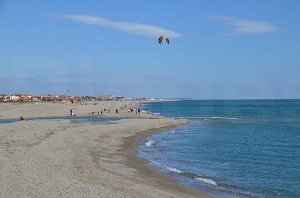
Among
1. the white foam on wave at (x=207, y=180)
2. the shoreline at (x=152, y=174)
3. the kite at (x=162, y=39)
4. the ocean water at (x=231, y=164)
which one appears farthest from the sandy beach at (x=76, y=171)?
the kite at (x=162, y=39)

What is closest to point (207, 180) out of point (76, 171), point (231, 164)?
point (231, 164)

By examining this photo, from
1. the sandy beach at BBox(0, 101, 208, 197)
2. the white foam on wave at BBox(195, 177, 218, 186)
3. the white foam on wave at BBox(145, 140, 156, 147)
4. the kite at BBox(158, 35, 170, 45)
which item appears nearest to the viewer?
the sandy beach at BBox(0, 101, 208, 197)

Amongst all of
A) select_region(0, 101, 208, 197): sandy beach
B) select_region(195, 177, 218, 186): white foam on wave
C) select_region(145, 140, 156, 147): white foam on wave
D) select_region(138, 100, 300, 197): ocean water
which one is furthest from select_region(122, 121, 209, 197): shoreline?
select_region(145, 140, 156, 147): white foam on wave

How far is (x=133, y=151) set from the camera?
92.9 ft

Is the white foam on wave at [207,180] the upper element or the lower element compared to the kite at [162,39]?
lower

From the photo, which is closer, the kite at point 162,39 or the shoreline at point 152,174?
the shoreline at point 152,174

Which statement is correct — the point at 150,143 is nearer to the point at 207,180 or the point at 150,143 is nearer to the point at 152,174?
the point at 152,174

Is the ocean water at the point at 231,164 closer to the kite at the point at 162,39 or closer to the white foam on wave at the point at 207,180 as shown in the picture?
the white foam on wave at the point at 207,180

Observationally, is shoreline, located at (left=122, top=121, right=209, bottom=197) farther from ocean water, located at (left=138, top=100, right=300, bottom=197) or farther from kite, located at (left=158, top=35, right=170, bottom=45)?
kite, located at (left=158, top=35, right=170, bottom=45)

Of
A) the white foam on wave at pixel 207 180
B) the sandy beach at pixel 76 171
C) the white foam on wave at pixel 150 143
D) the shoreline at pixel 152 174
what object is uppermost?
the sandy beach at pixel 76 171

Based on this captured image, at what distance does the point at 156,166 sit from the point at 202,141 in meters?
14.2

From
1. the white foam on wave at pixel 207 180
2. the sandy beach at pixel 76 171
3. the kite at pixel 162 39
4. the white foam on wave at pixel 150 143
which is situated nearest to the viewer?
the sandy beach at pixel 76 171

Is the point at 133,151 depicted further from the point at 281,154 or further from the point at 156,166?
the point at 281,154

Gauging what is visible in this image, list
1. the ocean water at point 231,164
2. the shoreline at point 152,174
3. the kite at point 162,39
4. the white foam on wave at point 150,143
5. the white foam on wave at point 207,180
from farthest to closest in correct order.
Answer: the white foam on wave at point 150,143 → the kite at point 162,39 → the white foam on wave at point 207,180 → the ocean water at point 231,164 → the shoreline at point 152,174
